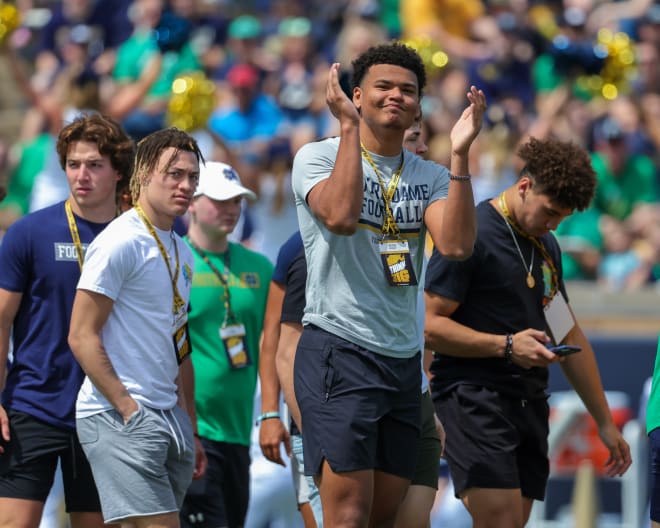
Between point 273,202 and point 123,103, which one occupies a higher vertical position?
point 123,103

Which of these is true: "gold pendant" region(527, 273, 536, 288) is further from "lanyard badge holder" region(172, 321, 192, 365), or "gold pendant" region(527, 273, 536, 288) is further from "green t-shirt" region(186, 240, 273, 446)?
"lanyard badge holder" region(172, 321, 192, 365)

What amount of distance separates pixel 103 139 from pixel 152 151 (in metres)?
0.39

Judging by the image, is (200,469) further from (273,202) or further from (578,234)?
(578,234)

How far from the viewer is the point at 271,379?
614 cm

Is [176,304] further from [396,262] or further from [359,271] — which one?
[396,262]

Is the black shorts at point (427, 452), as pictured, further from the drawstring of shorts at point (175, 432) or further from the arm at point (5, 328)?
the arm at point (5, 328)

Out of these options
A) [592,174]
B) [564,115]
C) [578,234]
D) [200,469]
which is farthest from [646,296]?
[200,469]

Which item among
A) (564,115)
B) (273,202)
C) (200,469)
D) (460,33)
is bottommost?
(200,469)

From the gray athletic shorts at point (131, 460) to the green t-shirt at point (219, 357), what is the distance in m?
1.47

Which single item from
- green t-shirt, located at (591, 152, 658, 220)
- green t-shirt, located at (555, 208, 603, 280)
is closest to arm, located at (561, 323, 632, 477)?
green t-shirt, located at (555, 208, 603, 280)

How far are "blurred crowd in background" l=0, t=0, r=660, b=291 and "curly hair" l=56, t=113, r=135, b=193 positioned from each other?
12.4 feet

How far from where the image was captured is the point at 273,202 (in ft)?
35.2

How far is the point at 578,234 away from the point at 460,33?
3139 millimetres

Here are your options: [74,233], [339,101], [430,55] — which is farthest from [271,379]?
[430,55]
